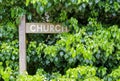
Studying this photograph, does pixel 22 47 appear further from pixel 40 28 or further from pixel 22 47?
pixel 40 28

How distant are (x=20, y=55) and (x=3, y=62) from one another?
236 mm

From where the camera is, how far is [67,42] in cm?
300

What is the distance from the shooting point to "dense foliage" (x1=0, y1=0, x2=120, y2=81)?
2.98 metres

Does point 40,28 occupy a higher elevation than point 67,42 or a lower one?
higher

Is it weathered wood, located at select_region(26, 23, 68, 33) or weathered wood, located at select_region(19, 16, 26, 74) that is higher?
weathered wood, located at select_region(26, 23, 68, 33)

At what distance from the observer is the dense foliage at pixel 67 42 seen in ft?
9.77

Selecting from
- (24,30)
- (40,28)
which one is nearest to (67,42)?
(40,28)

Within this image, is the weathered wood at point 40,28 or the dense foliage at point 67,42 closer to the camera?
the dense foliage at point 67,42

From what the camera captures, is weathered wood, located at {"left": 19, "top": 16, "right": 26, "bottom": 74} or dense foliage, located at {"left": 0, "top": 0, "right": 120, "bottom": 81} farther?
weathered wood, located at {"left": 19, "top": 16, "right": 26, "bottom": 74}

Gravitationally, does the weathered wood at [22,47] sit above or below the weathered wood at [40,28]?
below

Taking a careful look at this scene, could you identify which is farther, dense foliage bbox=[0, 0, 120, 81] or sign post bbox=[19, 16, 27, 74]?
sign post bbox=[19, 16, 27, 74]

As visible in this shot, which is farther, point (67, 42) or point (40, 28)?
point (40, 28)

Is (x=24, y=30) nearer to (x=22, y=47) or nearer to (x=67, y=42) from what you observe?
(x=22, y=47)

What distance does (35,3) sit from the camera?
294 centimetres
